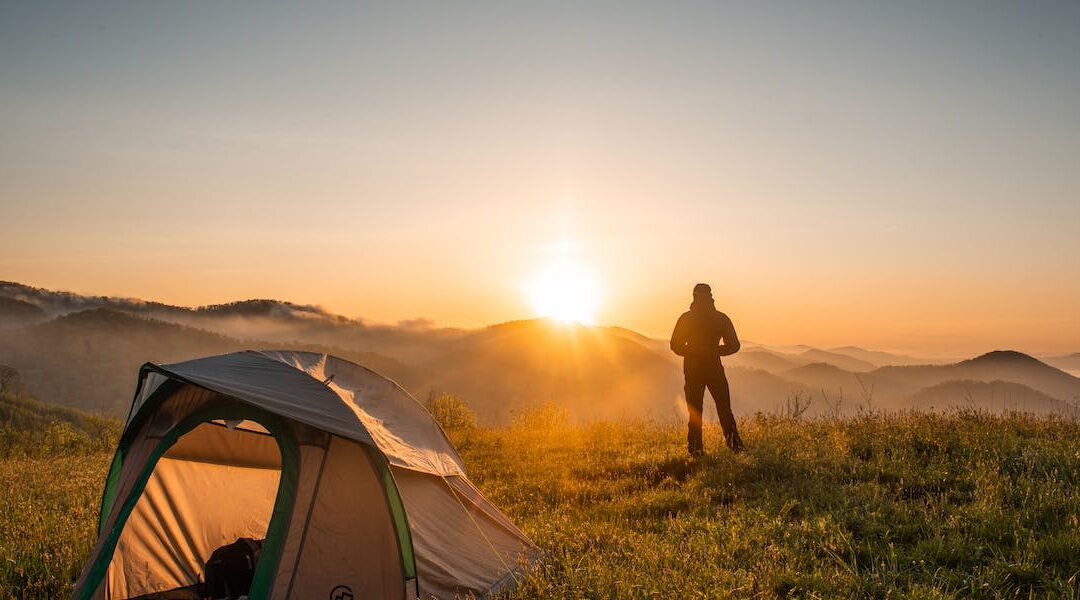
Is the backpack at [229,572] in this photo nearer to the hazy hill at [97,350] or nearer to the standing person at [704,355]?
the standing person at [704,355]

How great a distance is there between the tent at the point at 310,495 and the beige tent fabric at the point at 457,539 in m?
0.01

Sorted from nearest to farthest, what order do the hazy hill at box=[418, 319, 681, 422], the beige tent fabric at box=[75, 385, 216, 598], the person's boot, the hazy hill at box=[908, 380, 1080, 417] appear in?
the beige tent fabric at box=[75, 385, 216, 598]
the person's boot
the hazy hill at box=[908, 380, 1080, 417]
the hazy hill at box=[418, 319, 681, 422]

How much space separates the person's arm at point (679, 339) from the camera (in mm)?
11922

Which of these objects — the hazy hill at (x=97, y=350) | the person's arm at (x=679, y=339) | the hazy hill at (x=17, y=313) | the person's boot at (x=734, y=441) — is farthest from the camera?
the hazy hill at (x=17, y=313)

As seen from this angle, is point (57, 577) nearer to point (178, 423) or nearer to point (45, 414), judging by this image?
point (178, 423)

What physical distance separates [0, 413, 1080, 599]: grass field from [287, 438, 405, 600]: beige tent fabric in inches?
50.8

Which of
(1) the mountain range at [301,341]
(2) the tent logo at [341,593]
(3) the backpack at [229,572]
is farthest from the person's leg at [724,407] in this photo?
(1) the mountain range at [301,341]

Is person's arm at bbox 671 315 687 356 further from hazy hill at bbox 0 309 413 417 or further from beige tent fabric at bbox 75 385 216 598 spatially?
hazy hill at bbox 0 309 413 417


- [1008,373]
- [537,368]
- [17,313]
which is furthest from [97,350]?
[1008,373]

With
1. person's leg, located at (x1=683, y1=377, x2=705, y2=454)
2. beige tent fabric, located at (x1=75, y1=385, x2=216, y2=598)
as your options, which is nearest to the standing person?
person's leg, located at (x1=683, y1=377, x2=705, y2=454)

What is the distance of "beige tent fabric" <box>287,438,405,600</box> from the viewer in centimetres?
596

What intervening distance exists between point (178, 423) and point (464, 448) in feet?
29.8

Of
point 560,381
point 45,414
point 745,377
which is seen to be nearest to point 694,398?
point 45,414

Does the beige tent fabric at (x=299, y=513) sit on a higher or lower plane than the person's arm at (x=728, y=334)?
lower
